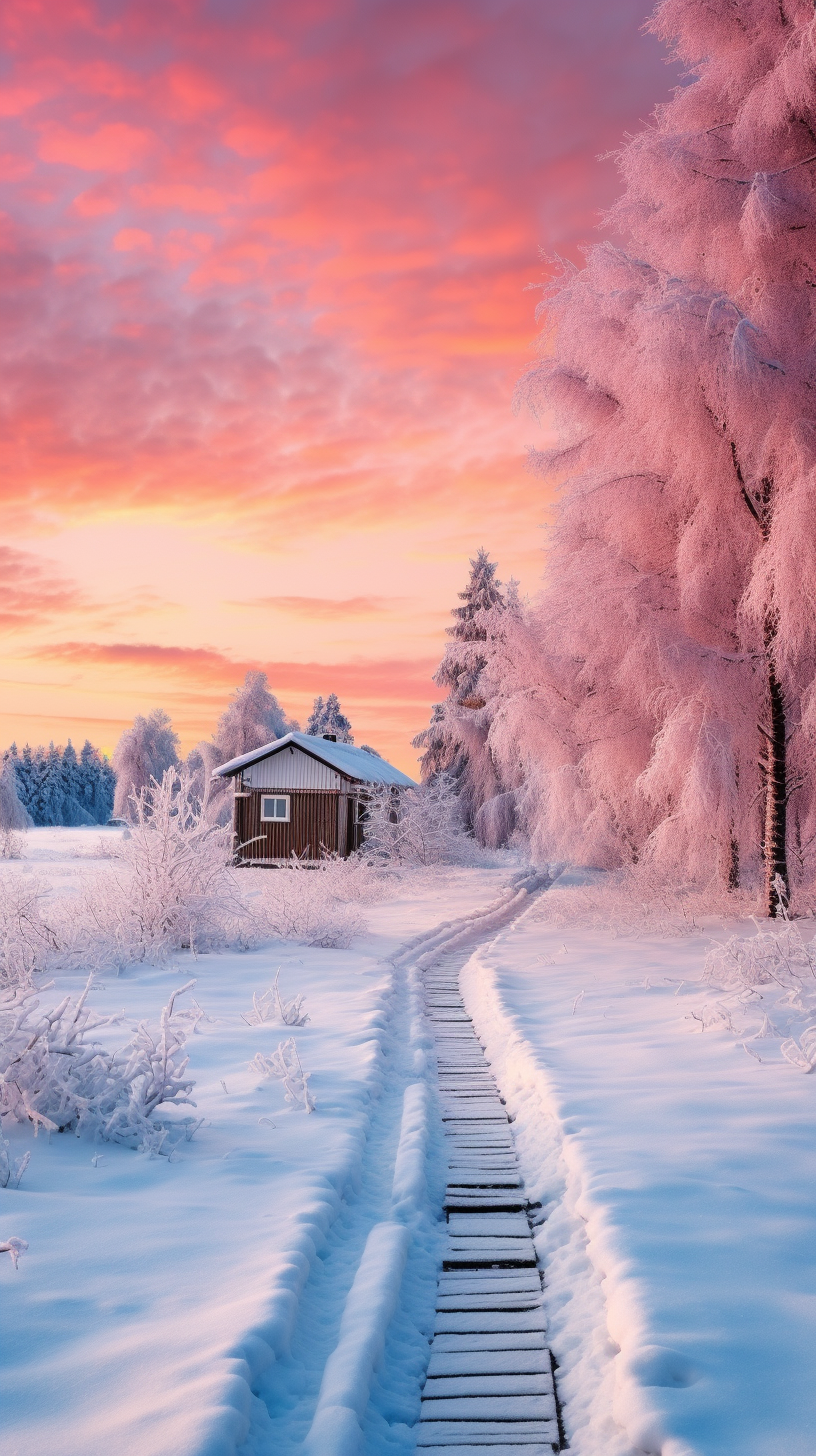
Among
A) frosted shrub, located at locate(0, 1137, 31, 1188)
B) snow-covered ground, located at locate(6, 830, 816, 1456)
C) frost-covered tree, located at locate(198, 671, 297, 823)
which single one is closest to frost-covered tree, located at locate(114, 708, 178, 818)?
frost-covered tree, located at locate(198, 671, 297, 823)

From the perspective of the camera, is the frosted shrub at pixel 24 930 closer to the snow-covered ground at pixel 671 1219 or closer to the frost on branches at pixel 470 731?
the snow-covered ground at pixel 671 1219

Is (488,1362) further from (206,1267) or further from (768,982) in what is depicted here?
(768,982)

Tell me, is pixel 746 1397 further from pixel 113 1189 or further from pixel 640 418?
pixel 640 418

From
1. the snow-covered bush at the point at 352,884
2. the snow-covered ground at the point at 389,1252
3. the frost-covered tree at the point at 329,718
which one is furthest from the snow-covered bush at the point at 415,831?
the frost-covered tree at the point at 329,718

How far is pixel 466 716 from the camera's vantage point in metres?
33.8

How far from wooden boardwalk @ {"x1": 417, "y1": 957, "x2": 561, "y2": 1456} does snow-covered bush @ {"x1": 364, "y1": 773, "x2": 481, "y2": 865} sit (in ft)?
68.2

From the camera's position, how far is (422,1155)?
5.43m

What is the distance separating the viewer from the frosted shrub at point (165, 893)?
12172 mm

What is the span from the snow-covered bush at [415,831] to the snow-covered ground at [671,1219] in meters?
18.8

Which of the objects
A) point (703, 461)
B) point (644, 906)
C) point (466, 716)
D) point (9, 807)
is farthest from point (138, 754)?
point (703, 461)

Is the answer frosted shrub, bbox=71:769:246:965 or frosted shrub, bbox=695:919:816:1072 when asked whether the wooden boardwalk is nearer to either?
frosted shrub, bbox=695:919:816:1072

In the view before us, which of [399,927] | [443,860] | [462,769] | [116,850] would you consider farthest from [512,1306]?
[462,769]

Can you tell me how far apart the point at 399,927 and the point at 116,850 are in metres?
5.69

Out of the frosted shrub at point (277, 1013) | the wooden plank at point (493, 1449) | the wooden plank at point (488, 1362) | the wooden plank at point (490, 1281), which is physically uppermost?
the frosted shrub at point (277, 1013)
